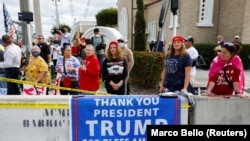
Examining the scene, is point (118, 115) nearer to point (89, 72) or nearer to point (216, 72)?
point (216, 72)

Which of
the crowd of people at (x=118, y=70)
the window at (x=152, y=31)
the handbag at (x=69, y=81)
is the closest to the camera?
the crowd of people at (x=118, y=70)

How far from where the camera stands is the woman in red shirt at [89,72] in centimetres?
497

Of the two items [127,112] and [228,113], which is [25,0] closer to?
[127,112]

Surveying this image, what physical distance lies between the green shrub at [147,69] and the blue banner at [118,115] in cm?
488

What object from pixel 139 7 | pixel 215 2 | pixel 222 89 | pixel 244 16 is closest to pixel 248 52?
pixel 244 16

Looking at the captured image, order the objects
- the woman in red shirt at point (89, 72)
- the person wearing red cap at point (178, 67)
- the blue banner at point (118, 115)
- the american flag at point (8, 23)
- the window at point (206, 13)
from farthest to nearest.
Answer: the window at point (206, 13), the american flag at point (8, 23), the woman in red shirt at point (89, 72), the person wearing red cap at point (178, 67), the blue banner at point (118, 115)

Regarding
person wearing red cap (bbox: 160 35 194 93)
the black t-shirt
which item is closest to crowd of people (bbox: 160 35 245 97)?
person wearing red cap (bbox: 160 35 194 93)

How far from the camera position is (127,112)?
3.18 m

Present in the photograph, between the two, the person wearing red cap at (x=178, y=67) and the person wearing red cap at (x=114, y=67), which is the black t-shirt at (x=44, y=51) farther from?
the person wearing red cap at (x=178, y=67)

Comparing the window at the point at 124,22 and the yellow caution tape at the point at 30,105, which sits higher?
the window at the point at 124,22

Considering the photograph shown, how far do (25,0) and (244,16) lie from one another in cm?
1344

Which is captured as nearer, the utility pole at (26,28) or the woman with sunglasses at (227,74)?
the woman with sunglasses at (227,74)

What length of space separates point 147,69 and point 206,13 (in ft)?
39.9

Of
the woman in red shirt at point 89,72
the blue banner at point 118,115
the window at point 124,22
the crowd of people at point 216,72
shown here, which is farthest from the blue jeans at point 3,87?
the window at point 124,22
